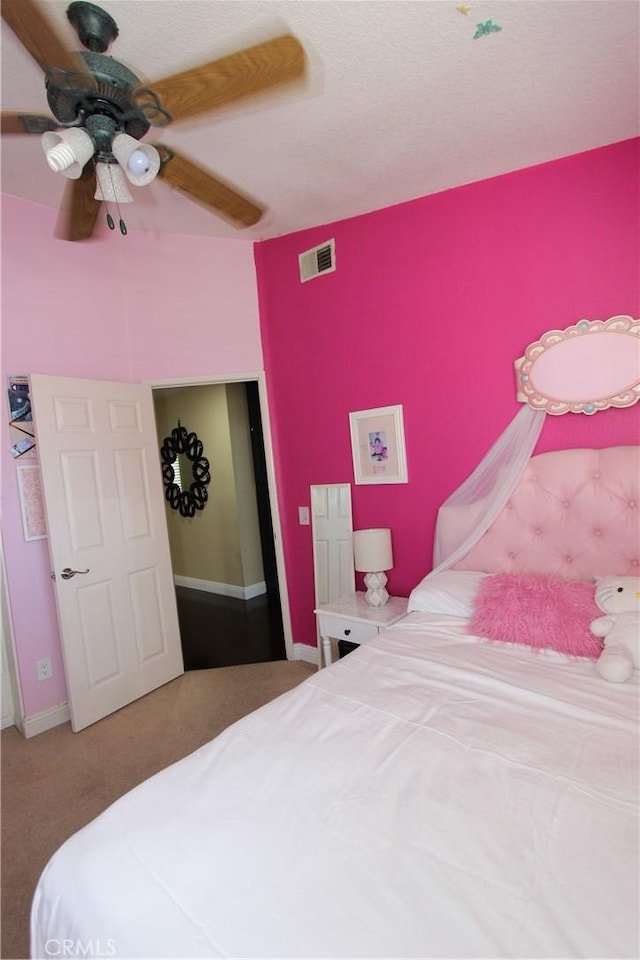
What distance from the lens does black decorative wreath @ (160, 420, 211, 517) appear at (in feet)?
17.8

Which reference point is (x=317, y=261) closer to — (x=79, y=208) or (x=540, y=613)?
(x=79, y=208)

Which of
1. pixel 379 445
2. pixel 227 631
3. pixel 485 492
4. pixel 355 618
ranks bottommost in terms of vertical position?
Answer: pixel 227 631

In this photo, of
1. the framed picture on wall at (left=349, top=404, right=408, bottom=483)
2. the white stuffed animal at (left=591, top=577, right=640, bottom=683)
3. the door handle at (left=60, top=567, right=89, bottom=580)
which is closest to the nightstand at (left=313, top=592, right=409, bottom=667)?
the framed picture on wall at (left=349, top=404, right=408, bottom=483)

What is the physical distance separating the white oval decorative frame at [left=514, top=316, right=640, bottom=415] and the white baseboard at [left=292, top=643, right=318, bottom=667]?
214 cm

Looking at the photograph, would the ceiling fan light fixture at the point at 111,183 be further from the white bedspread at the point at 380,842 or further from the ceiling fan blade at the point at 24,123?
the white bedspread at the point at 380,842

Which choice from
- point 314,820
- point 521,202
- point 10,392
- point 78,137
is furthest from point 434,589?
point 10,392

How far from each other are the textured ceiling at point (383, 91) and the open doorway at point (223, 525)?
236 cm

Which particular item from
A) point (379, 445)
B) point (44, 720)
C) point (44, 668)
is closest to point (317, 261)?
point (379, 445)

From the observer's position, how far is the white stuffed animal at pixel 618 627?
1.53m

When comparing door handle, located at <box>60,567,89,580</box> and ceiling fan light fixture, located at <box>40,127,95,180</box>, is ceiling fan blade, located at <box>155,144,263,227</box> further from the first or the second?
door handle, located at <box>60,567,89,580</box>

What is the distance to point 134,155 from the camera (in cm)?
139

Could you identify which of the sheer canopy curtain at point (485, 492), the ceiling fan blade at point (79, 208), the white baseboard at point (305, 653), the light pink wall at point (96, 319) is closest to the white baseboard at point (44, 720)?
the light pink wall at point (96, 319)

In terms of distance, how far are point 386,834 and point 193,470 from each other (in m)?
4.83

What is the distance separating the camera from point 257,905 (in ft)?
2.87
